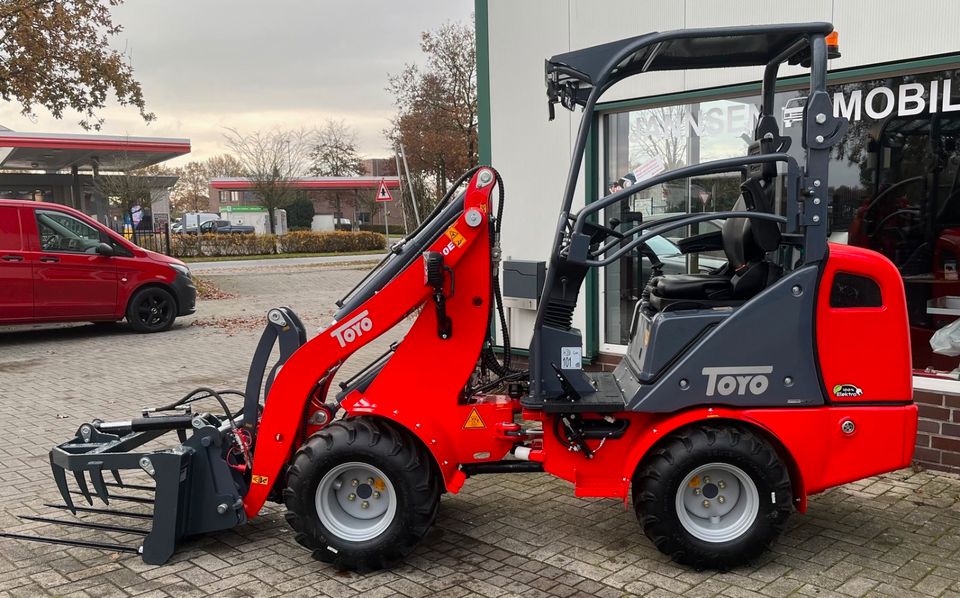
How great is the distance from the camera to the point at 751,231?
4.07 m

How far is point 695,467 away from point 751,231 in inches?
48.3

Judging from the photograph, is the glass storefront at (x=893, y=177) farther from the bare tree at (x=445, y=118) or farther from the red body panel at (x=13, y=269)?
the bare tree at (x=445, y=118)

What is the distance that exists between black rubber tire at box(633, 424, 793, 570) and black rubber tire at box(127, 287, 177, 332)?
10112mm

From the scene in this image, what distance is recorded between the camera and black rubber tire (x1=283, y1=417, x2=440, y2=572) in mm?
3932

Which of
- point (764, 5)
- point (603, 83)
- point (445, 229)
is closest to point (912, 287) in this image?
point (764, 5)

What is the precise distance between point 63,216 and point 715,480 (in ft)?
34.1

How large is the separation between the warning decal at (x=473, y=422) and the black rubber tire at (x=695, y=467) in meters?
0.86

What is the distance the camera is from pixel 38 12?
15258 mm

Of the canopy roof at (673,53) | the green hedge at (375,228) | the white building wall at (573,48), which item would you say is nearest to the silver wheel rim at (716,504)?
A: the canopy roof at (673,53)

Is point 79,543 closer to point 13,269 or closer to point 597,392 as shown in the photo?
point 597,392

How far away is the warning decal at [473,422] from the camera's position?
13.7ft

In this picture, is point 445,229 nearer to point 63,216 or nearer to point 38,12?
point 63,216

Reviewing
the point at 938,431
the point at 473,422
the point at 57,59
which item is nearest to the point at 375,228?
the point at 57,59

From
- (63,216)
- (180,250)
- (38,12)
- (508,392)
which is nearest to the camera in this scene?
(508,392)
